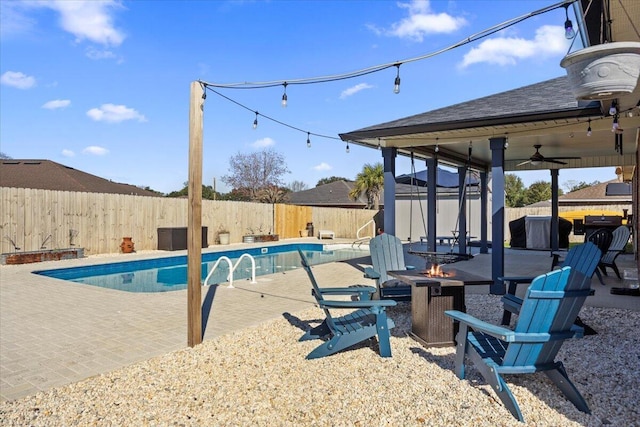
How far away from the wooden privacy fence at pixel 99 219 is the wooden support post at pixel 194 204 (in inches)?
371

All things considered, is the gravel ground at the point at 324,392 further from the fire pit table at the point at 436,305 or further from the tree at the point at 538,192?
the tree at the point at 538,192

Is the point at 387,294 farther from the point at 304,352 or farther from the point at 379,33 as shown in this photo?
the point at 379,33

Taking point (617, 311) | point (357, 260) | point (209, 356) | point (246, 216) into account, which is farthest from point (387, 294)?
point (246, 216)

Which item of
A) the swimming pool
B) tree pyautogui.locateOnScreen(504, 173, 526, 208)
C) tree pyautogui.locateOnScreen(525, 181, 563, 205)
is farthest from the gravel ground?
tree pyautogui.locateOnScreen(525, 181, 563, 205)

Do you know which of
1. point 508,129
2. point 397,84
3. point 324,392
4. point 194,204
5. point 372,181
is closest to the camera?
point 324,392

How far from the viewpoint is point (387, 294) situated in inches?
185

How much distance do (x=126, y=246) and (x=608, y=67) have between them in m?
13.3

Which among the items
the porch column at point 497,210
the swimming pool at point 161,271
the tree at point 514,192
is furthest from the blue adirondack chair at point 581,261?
the tree at point 514,192

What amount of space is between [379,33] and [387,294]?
6163mm

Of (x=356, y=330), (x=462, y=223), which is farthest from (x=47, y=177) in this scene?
(x=356, y=330)

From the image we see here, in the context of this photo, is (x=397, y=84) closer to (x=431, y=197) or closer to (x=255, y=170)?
(x=431, y=197)

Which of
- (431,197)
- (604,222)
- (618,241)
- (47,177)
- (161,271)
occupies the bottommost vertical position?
(161,271)

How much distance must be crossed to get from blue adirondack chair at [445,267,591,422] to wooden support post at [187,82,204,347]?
2497 mm

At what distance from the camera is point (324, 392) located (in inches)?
109
